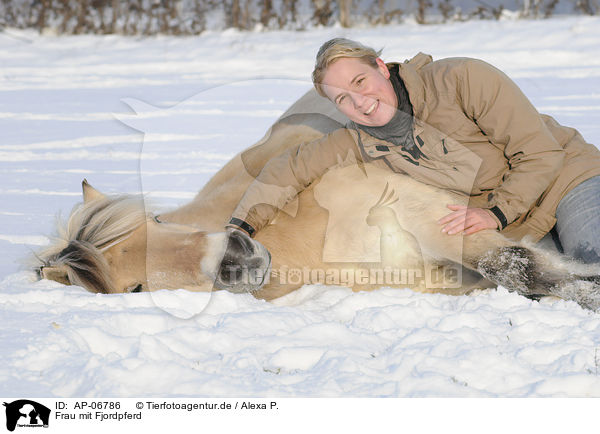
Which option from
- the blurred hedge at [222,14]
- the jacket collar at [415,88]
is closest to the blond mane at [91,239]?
the jacket collar at [415,88]

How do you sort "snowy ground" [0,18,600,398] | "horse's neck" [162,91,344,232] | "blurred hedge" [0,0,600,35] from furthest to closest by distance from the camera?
"blurred hedge" [0,0,600,35] < "horse's neck" [162,91,344,232] < "snowy ground" [0,18,600,398]

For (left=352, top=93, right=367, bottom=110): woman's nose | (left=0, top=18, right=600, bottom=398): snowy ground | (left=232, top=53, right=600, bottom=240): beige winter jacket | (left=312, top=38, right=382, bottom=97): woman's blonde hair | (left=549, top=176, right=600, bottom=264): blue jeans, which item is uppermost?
(left=312, top=38, right=382, bottom=97): woman's blonde hair

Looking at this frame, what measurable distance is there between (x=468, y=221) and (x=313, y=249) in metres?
0.71

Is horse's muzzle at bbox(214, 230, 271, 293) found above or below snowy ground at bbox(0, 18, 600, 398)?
above

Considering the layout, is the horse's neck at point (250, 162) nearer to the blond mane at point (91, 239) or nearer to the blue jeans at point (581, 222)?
the blond mane at point (91, 239)

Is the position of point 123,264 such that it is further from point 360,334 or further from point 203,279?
point 360,334

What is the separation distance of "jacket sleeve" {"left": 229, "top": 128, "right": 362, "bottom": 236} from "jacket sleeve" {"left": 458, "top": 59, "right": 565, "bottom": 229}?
61cm

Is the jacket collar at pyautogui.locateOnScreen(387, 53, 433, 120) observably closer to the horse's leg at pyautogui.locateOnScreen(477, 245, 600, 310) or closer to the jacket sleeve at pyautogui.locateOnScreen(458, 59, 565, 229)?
the jacket sleeve at pyautogui.locateOnScreen(458, 59, 565, 229)

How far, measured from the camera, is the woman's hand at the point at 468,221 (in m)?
2.76

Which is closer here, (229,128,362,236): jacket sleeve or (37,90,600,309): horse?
(37,90,600,309): horse

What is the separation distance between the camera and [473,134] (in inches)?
114

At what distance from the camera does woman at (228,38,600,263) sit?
8.91ft
